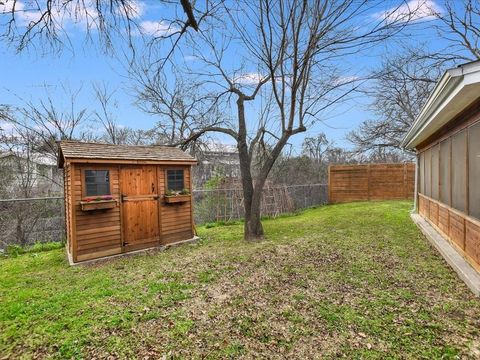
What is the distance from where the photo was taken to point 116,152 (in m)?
5.81

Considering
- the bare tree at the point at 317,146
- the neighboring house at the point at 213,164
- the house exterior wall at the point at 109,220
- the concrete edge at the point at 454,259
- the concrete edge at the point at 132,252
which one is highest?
the bare tree at the point at 317,146

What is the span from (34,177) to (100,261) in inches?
224

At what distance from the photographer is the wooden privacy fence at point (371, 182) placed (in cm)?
1238

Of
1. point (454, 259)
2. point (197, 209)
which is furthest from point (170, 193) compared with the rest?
point (454, 259)

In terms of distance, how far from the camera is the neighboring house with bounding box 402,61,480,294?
10.6 feet

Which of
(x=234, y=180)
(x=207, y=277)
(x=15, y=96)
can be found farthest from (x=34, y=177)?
(x=207, y=277)

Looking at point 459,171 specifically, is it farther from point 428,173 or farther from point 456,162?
point 428,173

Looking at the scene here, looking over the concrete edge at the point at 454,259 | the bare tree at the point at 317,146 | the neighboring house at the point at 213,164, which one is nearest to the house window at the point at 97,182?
the neighboring house at the point at 213,164

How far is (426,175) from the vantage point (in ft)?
24.0

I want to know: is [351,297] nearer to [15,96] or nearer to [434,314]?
[434,314]

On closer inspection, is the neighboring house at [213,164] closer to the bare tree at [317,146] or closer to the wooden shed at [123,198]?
the wooden shed at [123,198]

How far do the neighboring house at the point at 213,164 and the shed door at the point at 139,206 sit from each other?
17.1ft

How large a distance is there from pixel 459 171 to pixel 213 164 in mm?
9209

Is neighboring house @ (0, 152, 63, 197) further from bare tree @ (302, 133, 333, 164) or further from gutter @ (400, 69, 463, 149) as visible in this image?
bare tree @ (302, 133, 333, 164)
